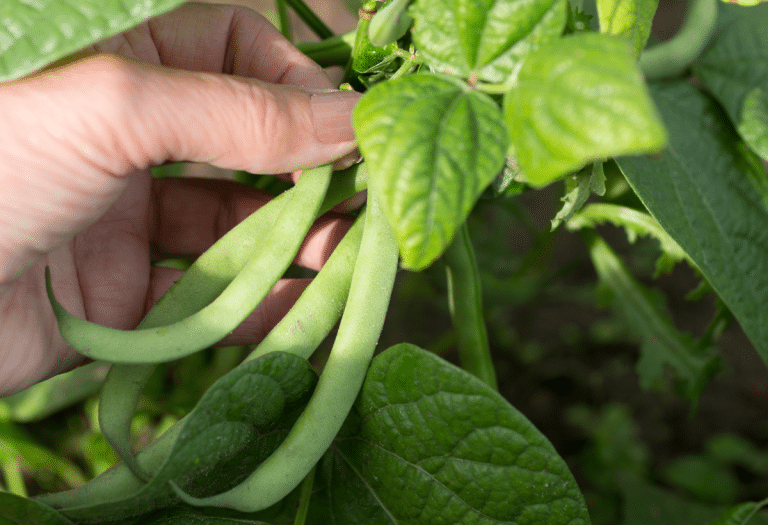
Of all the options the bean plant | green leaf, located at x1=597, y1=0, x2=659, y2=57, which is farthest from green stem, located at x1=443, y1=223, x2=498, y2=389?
green leaf, located at x1=597, y1=0, x2=659, y2=57

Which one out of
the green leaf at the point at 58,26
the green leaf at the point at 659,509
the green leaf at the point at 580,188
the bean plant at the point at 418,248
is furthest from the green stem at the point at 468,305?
the green leaf at the point at 659,509

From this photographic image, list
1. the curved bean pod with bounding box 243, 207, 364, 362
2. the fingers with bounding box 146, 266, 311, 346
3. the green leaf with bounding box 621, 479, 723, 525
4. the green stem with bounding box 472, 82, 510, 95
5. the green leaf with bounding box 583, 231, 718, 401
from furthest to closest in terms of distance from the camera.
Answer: the green leaf with bounding box 621, 479, 723, 525, the green leaf with bounding box 583, 231, 718, 401, the fingers with bounding box 146, 266, 311, 346, the curved bean pod with bounding box 243, 207, 364, 362, the green stem with bounding box 472, 82, 510, 95

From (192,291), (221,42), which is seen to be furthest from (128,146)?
(221,42)

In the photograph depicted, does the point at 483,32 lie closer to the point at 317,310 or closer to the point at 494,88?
the point at 494,88

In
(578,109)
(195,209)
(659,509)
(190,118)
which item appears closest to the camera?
(578,109)

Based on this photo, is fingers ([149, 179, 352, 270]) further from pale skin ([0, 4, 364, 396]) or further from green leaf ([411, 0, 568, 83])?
green leaf ([411, 0, 568, 83])
